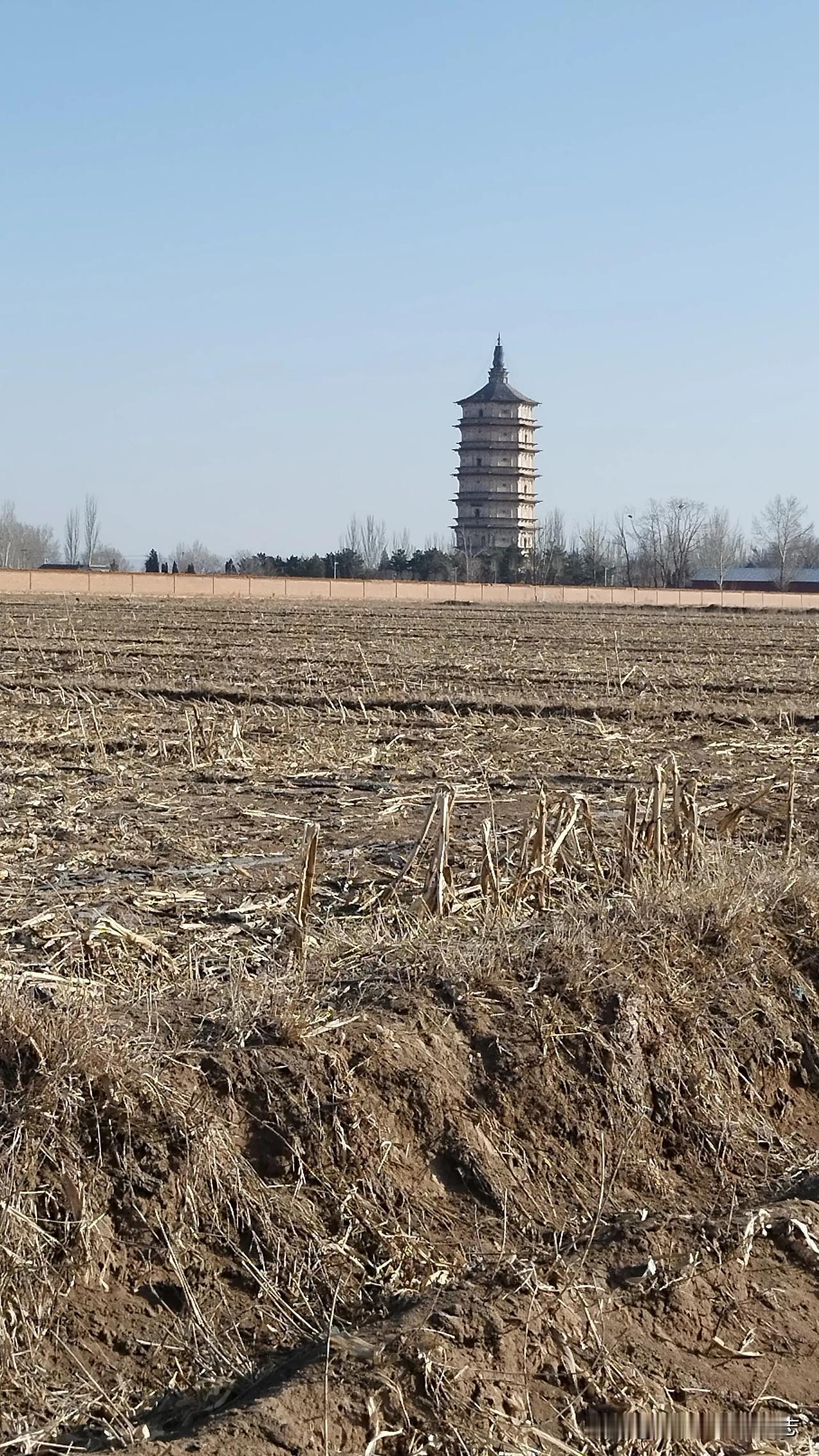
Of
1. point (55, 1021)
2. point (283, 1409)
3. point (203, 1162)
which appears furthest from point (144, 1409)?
point (55, 1021)

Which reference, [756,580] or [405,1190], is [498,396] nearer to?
[756,580]

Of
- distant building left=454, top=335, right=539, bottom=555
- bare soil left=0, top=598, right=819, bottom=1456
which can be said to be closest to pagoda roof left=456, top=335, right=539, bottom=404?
distant building left=454, top=335, right=539, bottom=555

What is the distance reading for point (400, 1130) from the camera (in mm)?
5410

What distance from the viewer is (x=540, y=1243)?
5141 millimetres

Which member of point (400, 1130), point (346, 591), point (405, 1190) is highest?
point (346, 591)

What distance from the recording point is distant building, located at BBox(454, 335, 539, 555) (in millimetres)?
130750

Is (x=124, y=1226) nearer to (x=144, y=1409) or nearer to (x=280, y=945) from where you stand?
(x=144, y=1409)

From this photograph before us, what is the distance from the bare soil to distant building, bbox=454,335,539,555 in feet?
399

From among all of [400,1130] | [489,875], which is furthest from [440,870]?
[400,1130]

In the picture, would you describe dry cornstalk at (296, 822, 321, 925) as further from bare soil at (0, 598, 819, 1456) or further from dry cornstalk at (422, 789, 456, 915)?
dry cornstalk at (422, 789, 456, 915)

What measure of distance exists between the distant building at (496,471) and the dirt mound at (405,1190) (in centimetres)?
12301

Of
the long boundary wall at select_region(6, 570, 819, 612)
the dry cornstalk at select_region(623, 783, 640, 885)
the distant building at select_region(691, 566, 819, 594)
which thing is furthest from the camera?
the distant building at select_region(691, 566, 819, 594)

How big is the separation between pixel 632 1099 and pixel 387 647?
24.5 meters

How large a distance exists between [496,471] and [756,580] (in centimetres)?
2464
